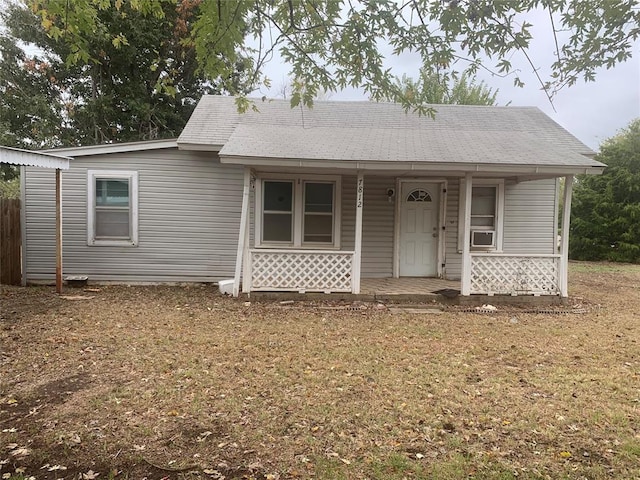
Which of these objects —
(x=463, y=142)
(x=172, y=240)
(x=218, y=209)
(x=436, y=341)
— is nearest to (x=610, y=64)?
(x=436, y=341)

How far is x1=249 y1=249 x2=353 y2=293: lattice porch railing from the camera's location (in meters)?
8.04

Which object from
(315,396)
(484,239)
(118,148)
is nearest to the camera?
(315,396)

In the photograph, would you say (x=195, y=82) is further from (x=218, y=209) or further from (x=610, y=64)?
(x=610, y=64)

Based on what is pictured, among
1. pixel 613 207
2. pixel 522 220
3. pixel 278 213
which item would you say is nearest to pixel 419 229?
pixel 522 220

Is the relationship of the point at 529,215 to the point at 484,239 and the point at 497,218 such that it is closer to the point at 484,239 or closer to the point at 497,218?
the point at 497,218

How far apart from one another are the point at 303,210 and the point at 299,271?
175 cm

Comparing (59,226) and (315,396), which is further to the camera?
(59,226)

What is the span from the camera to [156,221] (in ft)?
30.6

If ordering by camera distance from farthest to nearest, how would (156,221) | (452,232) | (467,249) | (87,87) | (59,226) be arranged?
(87,87), (452,232), (156,221), (59,226), (467,249)

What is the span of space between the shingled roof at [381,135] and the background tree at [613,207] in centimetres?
837

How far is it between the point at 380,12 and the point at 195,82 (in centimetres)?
1934

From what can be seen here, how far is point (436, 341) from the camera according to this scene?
226 inches

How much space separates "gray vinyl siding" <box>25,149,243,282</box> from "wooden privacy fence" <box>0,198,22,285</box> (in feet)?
0.64

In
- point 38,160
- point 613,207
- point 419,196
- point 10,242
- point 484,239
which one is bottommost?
point 10,242
